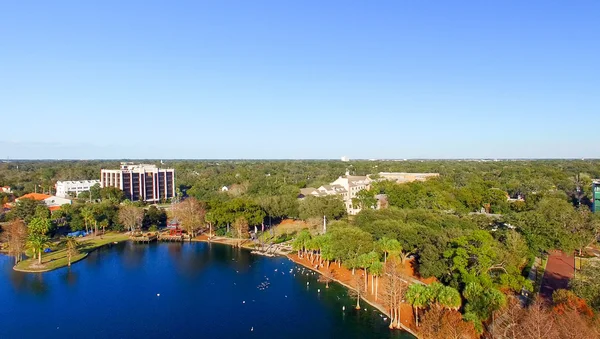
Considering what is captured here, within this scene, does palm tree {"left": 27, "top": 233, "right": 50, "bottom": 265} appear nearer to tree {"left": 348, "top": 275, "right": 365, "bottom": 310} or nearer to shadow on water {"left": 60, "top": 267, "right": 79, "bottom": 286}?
shadow on water {"left": 60, "top": 267, "right": 79, "bottom": 286}

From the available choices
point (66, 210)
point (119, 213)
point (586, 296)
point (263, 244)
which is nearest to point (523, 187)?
point (263, 244)

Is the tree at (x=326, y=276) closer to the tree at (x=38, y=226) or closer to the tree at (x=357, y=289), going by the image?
the tree at (x=357, y=289)

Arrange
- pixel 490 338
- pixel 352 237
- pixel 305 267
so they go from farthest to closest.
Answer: pixel 305 267
pixel 352 237
pixel 490 338

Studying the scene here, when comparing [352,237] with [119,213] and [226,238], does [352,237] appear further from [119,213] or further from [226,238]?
[119,213]

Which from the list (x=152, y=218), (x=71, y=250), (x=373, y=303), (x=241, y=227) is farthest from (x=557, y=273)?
(x=152, y=218)

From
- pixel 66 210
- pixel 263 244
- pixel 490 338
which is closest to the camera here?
pixel 490 338

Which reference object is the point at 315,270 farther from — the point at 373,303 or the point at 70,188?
the point at 70,188
